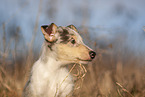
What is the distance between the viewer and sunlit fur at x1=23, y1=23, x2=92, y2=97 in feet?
8.80

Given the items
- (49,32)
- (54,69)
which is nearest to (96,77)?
(54,69)

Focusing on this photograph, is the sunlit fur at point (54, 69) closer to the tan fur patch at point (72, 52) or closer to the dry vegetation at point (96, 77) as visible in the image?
the tan fur patch at point (72, 52)

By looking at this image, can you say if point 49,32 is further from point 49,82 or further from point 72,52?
point 49,82

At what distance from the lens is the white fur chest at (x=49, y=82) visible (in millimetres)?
2719

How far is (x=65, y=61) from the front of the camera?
2.69m

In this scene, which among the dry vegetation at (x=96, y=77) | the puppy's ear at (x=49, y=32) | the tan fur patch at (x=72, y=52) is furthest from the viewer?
the dry vegetation at (x=96, y=77)

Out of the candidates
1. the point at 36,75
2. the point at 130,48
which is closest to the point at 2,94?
the point at 36,75

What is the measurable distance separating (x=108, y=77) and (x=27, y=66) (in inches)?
86.9

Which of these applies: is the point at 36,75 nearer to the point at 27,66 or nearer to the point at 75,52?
the point at 75,52

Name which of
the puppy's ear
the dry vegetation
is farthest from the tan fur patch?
the dry vegetation

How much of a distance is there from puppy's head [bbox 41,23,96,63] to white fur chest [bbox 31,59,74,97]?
0.66ft

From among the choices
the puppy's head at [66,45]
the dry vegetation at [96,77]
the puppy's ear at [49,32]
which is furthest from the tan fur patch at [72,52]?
the dry vegetation at [96,77]

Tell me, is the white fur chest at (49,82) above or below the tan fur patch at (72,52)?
below

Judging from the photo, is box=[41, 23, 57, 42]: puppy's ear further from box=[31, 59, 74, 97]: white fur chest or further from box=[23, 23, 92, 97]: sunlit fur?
box=[31, 59, 74, 97]: white fur chest
